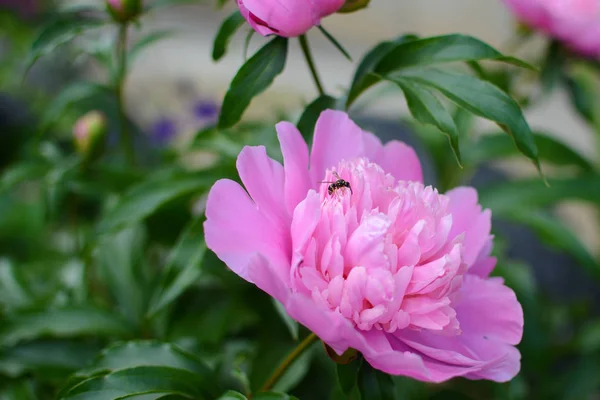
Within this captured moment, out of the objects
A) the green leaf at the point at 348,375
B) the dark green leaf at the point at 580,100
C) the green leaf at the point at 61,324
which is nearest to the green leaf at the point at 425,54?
the green leaf at the point at 348,375

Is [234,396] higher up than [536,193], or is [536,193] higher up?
[234,396]

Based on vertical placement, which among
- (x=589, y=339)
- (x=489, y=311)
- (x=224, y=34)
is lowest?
(x=589, y=339)

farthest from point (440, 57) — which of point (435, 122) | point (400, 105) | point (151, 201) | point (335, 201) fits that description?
point (400, 105)

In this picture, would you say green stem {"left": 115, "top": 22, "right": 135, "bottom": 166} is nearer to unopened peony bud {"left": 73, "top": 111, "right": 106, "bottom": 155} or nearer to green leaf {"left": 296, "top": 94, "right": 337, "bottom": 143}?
unopened peony bud {"left": 73, "top": 111, "right": 106, "bottom": 155}

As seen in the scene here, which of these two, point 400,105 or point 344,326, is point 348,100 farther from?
point 400,105

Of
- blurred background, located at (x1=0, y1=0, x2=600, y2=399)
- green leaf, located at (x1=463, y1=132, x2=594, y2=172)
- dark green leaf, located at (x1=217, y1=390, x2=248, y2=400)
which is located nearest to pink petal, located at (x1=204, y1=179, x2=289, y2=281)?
dark green leaf, located at (x1=217, y1=390, x2=248, y2=400)

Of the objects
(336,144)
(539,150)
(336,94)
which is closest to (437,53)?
(336,144)

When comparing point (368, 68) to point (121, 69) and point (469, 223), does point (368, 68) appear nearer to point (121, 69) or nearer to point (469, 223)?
point (469, 223)
